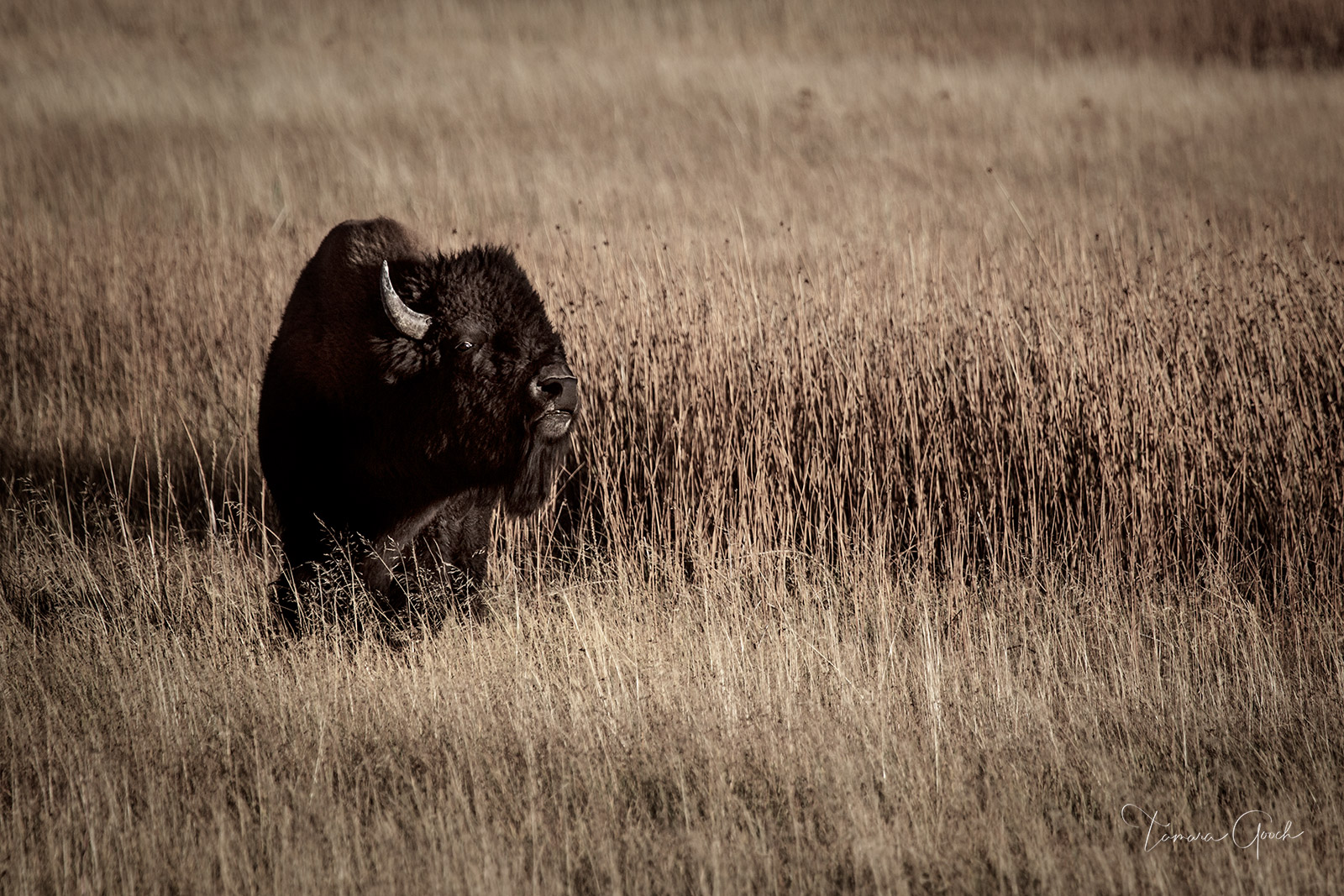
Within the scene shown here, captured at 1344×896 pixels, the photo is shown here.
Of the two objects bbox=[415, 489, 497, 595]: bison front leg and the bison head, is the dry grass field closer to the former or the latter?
bbox=[415, 489, 497, 595]: bison front leg

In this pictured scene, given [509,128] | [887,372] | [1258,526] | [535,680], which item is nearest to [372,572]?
[535,680]

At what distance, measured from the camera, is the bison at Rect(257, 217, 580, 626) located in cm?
418

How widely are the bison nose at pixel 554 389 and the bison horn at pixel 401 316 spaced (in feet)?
1.63

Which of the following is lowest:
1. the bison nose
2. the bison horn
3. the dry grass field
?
the dry grass field

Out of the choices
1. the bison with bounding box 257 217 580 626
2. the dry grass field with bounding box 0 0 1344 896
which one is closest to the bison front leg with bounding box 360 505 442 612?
the bison with bounding box 257 217 580 626

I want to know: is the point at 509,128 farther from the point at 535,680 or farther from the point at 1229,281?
the point at 535,680

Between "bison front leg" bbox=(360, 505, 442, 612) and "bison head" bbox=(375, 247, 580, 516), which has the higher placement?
"bison head" bbox=(375, 247, 580, 516)

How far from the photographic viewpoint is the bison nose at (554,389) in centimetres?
410
